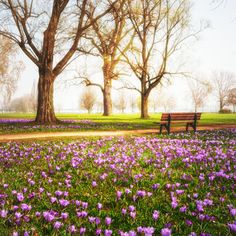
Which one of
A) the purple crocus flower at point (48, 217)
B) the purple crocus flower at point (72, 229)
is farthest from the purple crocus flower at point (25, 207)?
the purple crocus flower at point (72, 229)

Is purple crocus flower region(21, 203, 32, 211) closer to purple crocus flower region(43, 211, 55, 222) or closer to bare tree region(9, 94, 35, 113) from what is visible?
purple crocus flower region(43, 211, 55, 222)

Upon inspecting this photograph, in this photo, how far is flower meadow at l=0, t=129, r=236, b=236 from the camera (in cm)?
322

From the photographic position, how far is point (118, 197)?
4145mm

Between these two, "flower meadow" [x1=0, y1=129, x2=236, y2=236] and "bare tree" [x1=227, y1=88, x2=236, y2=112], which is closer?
"flower meadow" [x1=0, y1=129, x2=236, y2=236]

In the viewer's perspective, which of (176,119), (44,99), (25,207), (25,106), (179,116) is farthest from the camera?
(25,106)

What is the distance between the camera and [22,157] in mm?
7500

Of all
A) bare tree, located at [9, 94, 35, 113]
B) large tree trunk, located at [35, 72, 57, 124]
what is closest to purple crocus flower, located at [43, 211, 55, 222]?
large tree trunk, located at [35, 72, 57, 124]

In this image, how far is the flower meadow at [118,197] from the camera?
10.6 ft

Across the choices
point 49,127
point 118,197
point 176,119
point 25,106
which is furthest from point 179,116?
point 25,106

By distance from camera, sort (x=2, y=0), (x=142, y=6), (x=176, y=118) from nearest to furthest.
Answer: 1. (x=176, y=118)
2. (x=2, y=0)
3. (x=142, y=6)

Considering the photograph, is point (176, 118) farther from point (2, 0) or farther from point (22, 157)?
point (2, 0)

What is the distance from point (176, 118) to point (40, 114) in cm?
997

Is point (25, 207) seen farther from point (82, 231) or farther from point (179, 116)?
point (179, 116)

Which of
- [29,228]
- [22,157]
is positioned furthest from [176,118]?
[29,228]
